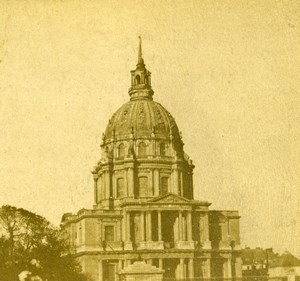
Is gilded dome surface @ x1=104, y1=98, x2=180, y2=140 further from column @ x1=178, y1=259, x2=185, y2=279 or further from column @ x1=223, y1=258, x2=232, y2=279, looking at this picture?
column @ x1=178, y1=259, x2=185, y2=279

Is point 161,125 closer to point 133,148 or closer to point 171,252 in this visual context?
point 133,148

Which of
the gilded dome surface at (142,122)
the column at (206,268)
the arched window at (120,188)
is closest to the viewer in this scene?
the column at (206,268)

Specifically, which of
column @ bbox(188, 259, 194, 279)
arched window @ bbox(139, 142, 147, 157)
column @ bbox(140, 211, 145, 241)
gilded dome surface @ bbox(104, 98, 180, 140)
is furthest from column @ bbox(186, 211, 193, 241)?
gilded dome surface @ bbox(104, 98, 180, 140)

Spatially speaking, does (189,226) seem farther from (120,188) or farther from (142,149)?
(142,149)

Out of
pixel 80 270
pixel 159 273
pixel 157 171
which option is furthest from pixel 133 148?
pixel 159 273

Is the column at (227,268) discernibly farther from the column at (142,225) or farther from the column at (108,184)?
the column at (108,184)

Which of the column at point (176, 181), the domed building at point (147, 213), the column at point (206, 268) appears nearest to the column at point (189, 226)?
the domed building at point (147, 213)

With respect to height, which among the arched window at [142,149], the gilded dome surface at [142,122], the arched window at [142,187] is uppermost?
the gilded dome surface at [142,122]
